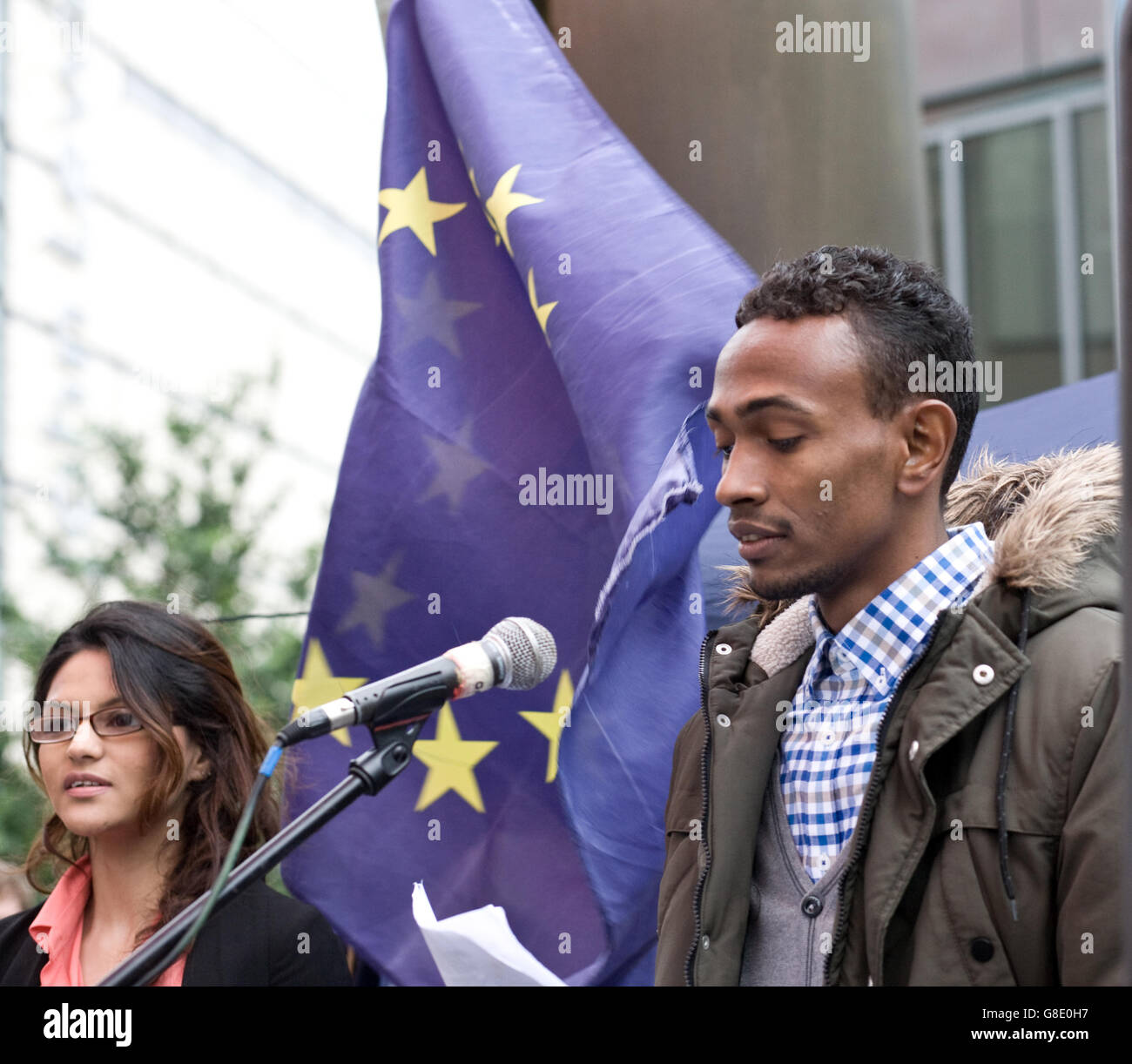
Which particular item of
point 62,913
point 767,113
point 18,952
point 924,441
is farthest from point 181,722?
point 767,113

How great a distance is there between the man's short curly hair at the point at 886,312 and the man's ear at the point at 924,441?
22 millimetres

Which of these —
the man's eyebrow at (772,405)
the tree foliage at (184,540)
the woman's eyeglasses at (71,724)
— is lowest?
the woman's eyeglasses at (71,724)

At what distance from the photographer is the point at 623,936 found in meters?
3.18

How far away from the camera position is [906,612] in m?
2.21

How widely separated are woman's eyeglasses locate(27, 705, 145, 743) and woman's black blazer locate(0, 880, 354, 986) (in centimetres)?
41

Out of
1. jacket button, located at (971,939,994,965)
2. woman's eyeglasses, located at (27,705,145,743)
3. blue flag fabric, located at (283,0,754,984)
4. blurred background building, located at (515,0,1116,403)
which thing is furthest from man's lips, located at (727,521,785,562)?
blurred background building, located at (515,0,1116,403)

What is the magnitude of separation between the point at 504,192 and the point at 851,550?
1971mm

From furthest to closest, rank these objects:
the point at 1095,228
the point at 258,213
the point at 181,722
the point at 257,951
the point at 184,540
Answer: the point at 258,213 → the point at 1095,228 → the point at 184,540 → the point at 181,722 → the point at 257,951

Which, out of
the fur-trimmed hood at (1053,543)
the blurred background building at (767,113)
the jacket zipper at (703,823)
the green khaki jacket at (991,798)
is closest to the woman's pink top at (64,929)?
the jacket zipper at (703,823)

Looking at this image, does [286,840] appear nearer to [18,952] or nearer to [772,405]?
[772,405]

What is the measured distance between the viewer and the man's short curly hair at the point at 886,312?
223cm

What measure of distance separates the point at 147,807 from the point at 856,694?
1.47m

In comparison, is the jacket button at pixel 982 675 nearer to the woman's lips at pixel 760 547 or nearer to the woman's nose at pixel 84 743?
the woman's lips at pixel 760 547

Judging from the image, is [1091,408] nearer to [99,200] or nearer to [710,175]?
[710,175]
